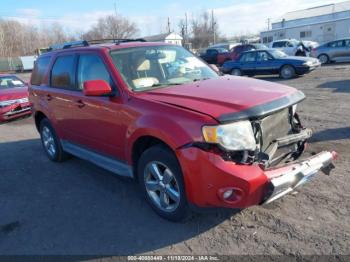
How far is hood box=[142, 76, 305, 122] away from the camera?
315cm

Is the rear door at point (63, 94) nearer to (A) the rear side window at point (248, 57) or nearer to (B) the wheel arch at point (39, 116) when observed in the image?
(B) the wheel arch at point (39, 116)

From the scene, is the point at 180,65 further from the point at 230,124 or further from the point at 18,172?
the point at 18,172

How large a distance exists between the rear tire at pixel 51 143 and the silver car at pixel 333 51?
66.0 feet

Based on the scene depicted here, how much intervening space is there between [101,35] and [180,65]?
81905mm

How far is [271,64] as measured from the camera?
52.5ft

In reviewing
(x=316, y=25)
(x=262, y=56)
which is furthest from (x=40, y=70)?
(x=316, y=25)

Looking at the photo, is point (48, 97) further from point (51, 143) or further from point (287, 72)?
point (287, 72)

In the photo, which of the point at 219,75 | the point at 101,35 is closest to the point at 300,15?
the point at 101,35

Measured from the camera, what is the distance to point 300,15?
171 ft

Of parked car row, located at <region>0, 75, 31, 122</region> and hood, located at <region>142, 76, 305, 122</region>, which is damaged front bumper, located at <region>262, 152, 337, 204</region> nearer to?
hood, located at <region>142, 76, 305, 122</region>

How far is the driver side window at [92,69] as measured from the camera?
4.28 metres

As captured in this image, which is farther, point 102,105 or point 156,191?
point 102,105

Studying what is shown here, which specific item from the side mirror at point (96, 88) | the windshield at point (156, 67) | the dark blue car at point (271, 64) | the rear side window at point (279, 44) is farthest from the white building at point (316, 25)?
the side mirror at point (96, 88)

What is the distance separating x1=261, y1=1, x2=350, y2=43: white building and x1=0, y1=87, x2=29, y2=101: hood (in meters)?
41.1
